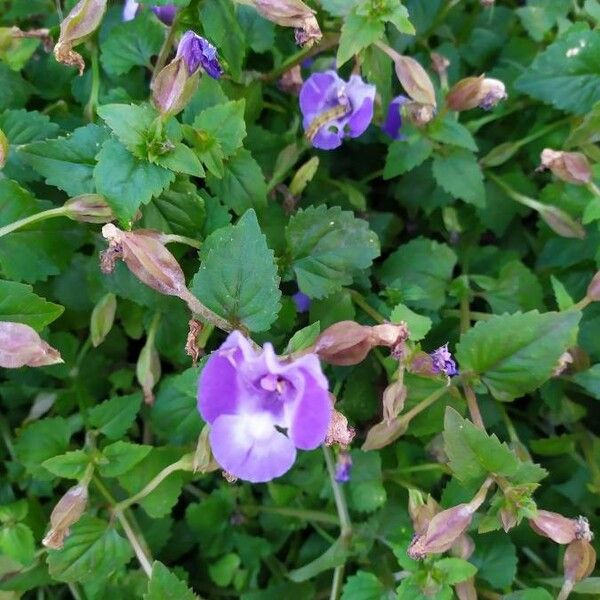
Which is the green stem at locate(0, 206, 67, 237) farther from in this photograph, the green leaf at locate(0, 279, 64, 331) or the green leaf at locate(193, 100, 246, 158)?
the green leaf at locate(193, 100, 246, 158)

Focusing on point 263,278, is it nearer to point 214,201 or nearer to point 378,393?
point 214,201

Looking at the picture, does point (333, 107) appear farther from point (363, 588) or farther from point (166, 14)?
point (363, 588)

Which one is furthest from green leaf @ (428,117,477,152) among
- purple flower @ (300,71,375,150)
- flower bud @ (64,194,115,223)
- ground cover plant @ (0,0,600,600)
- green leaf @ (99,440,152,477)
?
green leaf @ (99,440,152,477)

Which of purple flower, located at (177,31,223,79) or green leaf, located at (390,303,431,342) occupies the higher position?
purple flower, located at (177,31,223,79)

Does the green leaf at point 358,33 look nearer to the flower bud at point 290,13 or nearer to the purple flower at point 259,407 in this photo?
the flower bud at point 290,13

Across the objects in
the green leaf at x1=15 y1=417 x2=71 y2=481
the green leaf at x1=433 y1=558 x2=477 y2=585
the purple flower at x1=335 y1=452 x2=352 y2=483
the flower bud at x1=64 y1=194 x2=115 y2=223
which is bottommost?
the green leaf at x1=15 y1=417 x2=71 y2=481

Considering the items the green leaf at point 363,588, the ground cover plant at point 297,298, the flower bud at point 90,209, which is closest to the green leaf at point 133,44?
the ground cover plant at point 297,298
